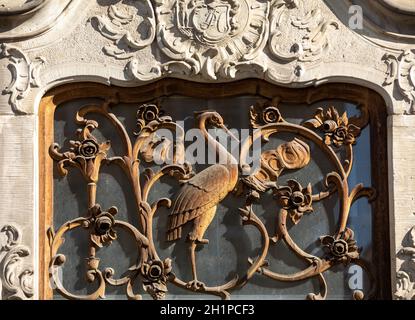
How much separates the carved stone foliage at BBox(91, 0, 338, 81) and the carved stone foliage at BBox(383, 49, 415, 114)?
49cm

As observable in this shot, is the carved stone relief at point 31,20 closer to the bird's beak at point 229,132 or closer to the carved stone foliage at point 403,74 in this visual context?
the bird's beak at point 229,132

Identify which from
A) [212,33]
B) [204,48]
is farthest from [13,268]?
[212,33]

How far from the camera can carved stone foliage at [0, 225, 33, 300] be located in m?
15.1

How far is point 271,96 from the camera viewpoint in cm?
1562

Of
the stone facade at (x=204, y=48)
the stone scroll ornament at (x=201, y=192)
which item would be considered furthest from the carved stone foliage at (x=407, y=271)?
the stone facade at (x=204, y=48)

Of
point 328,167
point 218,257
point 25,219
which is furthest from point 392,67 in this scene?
point 25,219

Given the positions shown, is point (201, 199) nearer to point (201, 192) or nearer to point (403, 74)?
point (201, 192)

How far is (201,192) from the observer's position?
15422 millimetres

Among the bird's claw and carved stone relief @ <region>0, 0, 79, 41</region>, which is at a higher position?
carved stone relief @ <region>0, 0, 79, 41</region>

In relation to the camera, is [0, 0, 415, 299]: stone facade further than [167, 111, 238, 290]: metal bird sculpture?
Yes

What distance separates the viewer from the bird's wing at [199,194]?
50.5ft

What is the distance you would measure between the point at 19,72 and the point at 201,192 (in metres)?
1.53

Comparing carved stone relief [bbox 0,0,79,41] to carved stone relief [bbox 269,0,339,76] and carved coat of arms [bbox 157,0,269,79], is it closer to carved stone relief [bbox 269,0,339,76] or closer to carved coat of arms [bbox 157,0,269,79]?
carved coat of arms [bbox 157,0,269,79]

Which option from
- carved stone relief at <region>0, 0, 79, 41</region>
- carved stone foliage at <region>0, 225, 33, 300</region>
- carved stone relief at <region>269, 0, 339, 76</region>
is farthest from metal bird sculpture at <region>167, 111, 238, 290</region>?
carved stone relief at <region>0, 0, 79, 41</region>
